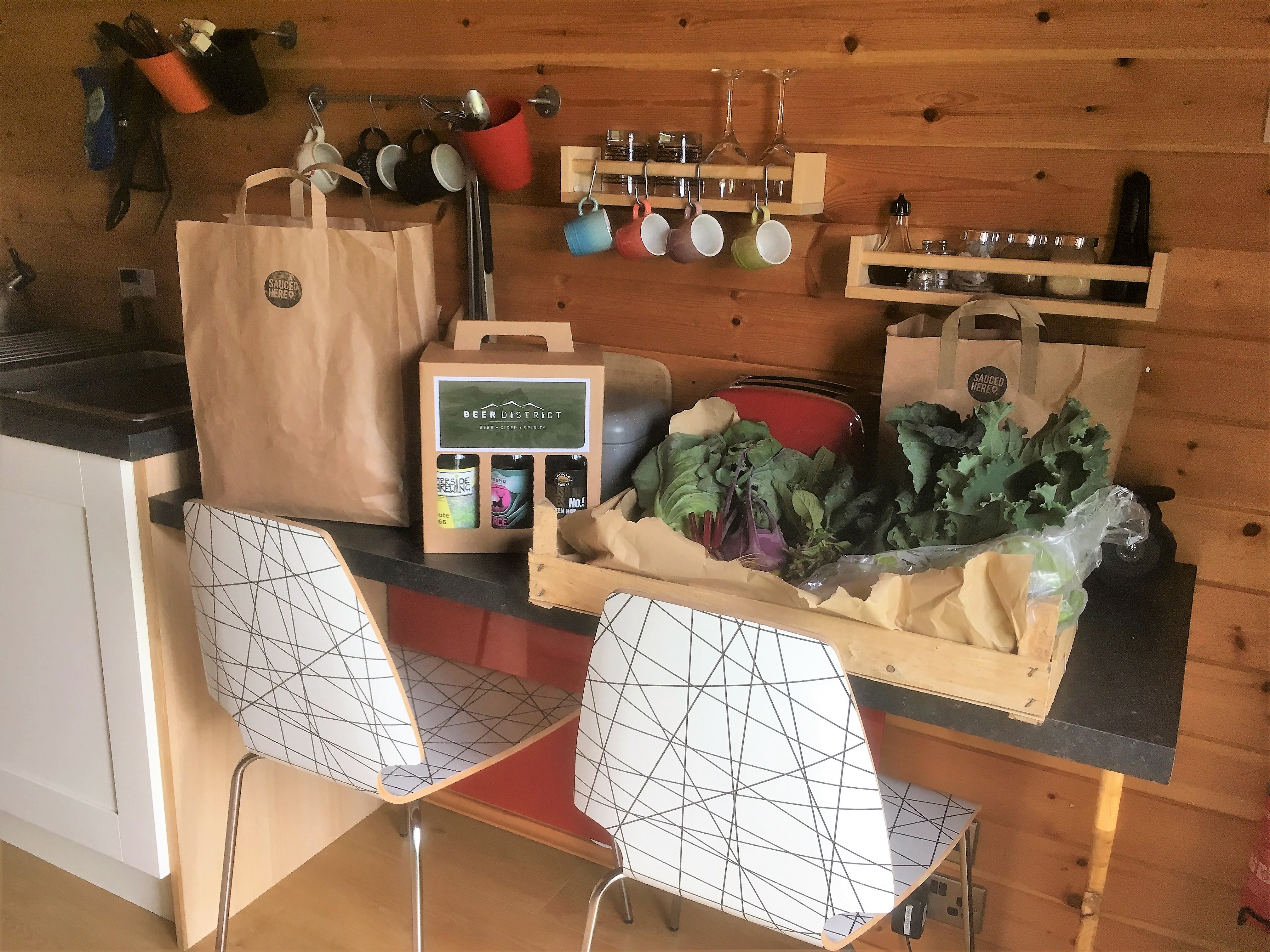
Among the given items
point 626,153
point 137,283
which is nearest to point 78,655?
point 137,283

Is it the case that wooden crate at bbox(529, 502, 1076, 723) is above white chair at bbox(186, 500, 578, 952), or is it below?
above

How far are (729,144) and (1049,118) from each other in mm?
442

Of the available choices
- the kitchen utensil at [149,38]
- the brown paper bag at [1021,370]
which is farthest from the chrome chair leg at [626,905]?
the kitchen utensil at [149,38]

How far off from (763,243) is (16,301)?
68.9 inches

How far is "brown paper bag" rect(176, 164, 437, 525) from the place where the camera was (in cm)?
135

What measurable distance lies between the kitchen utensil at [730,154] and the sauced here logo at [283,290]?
0.62m

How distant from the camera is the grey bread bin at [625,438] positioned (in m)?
1.41

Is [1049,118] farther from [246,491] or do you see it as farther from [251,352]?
[246,491]

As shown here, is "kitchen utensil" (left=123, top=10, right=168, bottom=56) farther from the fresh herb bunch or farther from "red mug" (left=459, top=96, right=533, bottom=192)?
the fresh herb bunch

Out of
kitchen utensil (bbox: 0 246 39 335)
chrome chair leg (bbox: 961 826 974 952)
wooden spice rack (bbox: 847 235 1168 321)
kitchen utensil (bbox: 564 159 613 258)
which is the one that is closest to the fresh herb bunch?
wooden spice rack (bbox: 847 235 1168 321)

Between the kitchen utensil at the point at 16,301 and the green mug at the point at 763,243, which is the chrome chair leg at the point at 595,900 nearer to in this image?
the green mug at the point at 763,243

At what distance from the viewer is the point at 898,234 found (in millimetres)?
1418

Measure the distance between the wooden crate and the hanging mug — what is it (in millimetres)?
541

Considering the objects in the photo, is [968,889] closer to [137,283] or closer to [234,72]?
[234,72]
